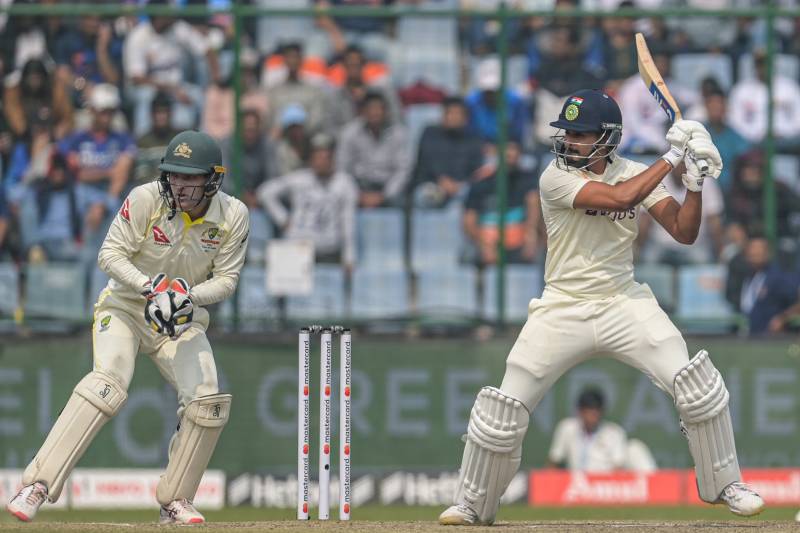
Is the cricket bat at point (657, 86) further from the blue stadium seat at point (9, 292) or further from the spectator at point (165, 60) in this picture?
the blue stadium seat at point (9, 292)

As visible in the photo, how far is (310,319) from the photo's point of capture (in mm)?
13258

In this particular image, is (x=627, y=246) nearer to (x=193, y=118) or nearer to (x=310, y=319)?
(x=310, y=319)

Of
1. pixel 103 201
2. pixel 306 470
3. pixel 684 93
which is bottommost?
pixel 306 470

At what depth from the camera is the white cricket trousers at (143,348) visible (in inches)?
338

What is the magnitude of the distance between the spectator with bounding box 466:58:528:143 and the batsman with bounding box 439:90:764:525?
5.18 meters

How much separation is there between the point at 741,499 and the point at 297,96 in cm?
684

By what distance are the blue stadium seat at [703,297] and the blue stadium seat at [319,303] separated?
292cm

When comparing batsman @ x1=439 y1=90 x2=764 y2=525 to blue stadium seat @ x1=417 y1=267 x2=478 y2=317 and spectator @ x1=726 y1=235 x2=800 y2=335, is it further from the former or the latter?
spectator @ x1=726 y1=235 x2=800 y2=335

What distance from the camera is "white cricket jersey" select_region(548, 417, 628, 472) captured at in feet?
42.9

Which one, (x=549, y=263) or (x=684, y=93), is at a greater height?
(x=684, y=93)

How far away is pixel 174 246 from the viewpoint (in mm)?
8727

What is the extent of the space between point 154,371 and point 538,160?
381cm

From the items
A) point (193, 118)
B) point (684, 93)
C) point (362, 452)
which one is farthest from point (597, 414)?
point (193, 118)

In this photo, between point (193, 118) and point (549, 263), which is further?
point (193, 118)
